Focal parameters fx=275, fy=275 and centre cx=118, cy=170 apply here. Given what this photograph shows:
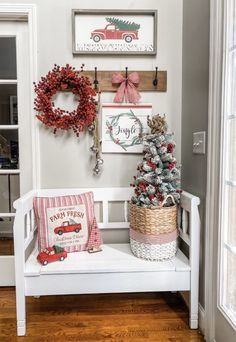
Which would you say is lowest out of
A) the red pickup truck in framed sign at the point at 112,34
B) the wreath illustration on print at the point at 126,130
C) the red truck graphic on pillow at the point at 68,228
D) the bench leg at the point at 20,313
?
the bench leg at the point at 20,313

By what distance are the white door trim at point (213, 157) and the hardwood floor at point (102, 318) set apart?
0.84 feet

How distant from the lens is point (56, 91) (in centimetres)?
186

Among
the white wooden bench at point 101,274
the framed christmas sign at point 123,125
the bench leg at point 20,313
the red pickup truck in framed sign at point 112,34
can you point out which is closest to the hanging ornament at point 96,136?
the framed christmas sign at point 123,125

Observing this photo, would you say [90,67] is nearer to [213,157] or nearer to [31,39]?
[31,39]

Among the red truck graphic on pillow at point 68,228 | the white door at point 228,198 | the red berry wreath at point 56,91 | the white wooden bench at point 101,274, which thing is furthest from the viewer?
the red berry wreath at point 56,91

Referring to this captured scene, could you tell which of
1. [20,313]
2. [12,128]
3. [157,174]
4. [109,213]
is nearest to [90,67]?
[12,128]

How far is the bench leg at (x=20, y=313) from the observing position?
4.89ft

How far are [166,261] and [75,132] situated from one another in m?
1.02

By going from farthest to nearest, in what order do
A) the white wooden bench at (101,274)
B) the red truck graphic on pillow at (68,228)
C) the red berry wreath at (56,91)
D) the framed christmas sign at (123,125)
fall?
the framed christmas sign at (123,125), the red berry wreath at (56,91), the red truck graphic on pillow at (68,228), the white wooden bench at (101,274)

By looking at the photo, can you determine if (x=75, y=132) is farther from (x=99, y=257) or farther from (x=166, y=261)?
(x=166, y=261)

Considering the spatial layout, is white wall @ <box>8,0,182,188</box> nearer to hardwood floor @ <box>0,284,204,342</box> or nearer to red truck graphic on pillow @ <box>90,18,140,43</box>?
red truck graphic on pillow @ <box>90,18,140,43</box>

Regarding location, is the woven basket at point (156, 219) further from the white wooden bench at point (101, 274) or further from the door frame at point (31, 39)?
the door frame at point (31, 39)

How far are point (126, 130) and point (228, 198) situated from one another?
0.87 meters

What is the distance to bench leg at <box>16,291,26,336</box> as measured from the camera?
1490 mm
